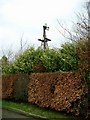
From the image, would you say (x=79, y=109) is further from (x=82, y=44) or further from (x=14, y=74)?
(x=14, y=74)

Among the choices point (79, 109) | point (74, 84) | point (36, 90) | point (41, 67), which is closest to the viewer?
point (79, 109)

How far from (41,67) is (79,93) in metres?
7.11

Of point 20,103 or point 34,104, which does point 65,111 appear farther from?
point 20,103

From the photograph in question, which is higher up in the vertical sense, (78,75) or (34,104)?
(78,75)

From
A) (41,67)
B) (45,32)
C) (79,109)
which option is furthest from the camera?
(45,32)

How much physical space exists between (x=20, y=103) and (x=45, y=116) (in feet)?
21.5

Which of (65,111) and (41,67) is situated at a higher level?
(41,67)

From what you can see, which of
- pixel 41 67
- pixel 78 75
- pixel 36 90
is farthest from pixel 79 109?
pixel 41 67

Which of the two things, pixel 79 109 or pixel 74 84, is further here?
pixel 74 84

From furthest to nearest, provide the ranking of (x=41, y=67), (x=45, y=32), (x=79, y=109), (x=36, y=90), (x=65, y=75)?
(x=45, y=32) < (x=41, y=67) < (x=36, y=90) < (x=65, y=75) < (x=79, y=109)

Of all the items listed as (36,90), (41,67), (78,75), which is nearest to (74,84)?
(78,75)

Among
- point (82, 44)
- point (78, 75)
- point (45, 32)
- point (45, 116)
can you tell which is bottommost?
point (45, 116)

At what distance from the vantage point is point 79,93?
46.8 ft

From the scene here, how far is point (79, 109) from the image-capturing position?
14.0 meters
